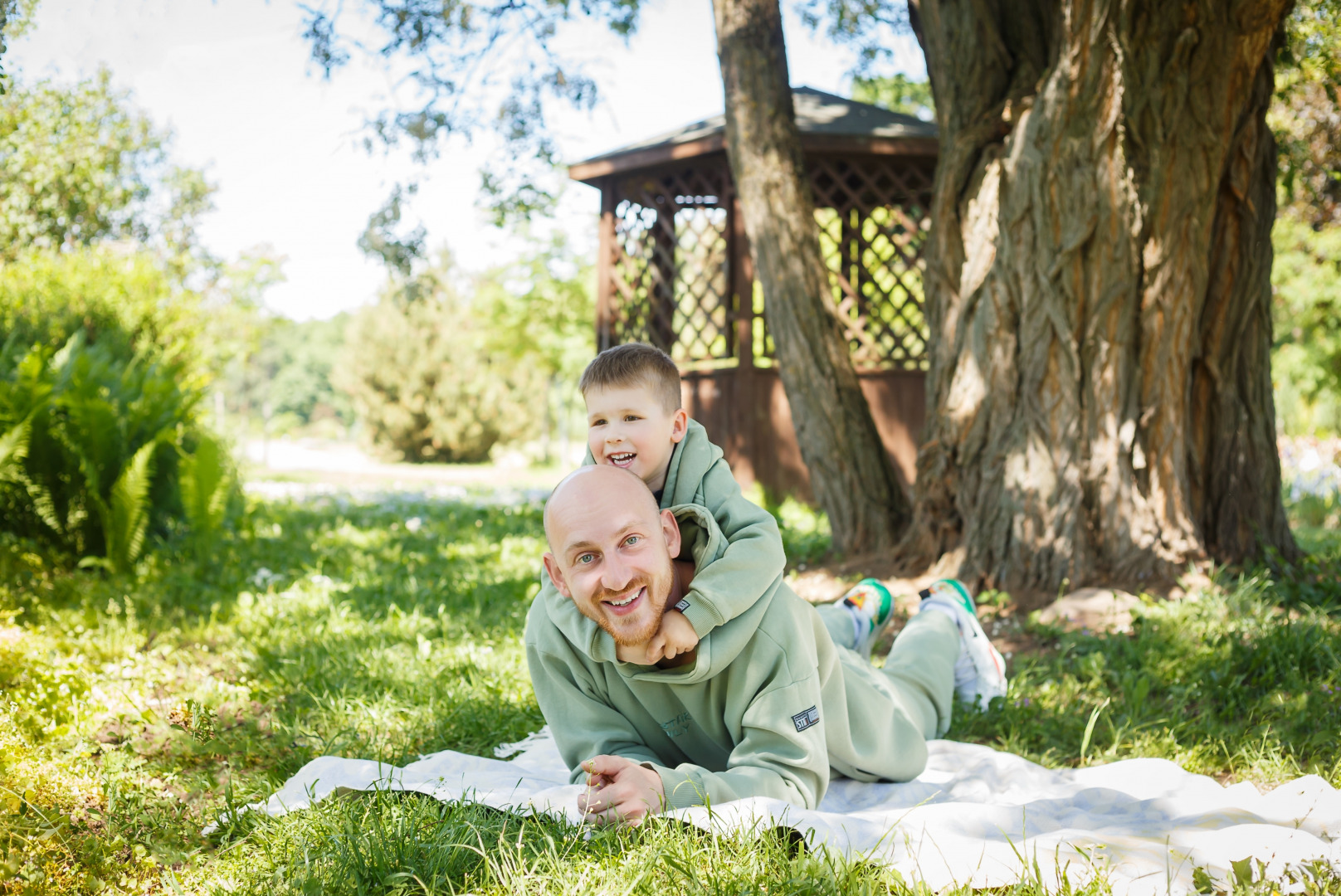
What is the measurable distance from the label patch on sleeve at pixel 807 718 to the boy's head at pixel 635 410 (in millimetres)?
725

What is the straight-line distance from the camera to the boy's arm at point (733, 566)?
2137mm

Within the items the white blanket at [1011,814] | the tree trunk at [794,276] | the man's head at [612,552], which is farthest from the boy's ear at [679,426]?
the tree trunk at [794,276]

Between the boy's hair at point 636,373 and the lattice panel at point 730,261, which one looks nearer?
the boy's hair at point 636,373

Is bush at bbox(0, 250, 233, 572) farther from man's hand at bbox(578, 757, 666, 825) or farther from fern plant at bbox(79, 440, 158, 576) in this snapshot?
man's hand at bbox(578, 757, 666, 825)

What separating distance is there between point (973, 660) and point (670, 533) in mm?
1979

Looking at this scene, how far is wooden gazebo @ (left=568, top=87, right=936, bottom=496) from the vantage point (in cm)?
971

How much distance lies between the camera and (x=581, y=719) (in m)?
2.46

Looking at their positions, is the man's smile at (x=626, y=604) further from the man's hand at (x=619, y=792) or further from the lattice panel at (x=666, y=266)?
the lattice panel at (x=666, y=266)

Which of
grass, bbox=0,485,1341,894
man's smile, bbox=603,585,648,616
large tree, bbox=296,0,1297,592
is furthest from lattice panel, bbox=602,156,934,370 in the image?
man's smile, bbox=603,585,648,616

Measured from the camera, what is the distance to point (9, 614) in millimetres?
3785

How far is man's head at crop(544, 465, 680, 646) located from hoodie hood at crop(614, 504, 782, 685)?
158 mm

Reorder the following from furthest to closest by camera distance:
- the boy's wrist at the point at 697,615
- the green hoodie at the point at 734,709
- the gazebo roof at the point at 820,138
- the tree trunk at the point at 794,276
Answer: the gazebo roof at the point at 820,138
the tree trunk at the point at 794,276
the green hoodie at the point at 734,709
the boy's wrist at the point at 697,615

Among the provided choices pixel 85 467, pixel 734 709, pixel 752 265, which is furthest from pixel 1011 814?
pixel 752 265

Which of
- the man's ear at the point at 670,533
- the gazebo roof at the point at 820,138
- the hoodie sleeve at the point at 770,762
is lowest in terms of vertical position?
the hoodie sleeve at the point at 770,762
